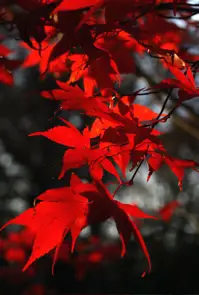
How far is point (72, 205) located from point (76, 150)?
0.12 m

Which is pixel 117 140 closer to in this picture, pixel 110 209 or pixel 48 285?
pixel 110 209

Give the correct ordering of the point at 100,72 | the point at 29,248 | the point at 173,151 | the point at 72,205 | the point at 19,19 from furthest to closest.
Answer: the point at 173,151 → the point at 29,248 → the point at 100,72 → the point at 72,205 → the point at 19,19

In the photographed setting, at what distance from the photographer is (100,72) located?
3.36 ft

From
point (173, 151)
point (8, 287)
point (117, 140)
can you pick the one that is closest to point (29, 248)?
point (8, 287)

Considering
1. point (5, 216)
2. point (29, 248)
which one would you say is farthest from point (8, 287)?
point (5, 216)

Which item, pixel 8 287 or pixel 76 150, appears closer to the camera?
pixel 76 150

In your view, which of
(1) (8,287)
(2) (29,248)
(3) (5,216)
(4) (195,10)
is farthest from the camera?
(3) (5,216)

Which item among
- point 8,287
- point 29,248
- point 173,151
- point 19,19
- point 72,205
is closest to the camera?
point 19,19

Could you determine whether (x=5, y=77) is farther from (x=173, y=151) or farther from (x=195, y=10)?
(x=173, y=151)

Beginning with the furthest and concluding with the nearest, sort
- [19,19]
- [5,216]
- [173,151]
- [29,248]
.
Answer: [5,216], [173,151], [29,248], [19,19]

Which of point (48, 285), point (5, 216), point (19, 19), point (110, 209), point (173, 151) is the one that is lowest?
point (5, 216)

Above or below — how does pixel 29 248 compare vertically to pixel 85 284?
above

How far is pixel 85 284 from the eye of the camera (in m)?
5.16

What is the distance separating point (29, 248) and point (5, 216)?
542 centimetres
